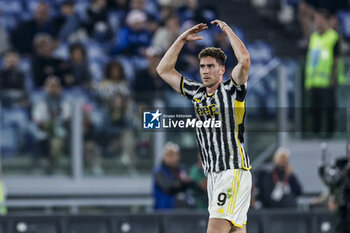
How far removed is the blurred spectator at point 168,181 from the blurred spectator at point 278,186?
1069mm

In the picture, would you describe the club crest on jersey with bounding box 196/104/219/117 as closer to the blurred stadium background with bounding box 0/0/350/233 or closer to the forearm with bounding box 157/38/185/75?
the forearm with bounding box 157/38/185/75

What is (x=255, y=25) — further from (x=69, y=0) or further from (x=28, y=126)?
(x=28, y=126)

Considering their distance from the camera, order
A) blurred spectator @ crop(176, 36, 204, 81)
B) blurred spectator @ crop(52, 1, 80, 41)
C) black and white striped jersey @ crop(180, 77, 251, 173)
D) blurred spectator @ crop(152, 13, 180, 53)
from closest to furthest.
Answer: black and white striped jersey @ crop(180, 77, 251, 173), blurred spectator @ crop(176, 36, 204, 81), blurred spectator @ crop(152, 13, 180, 53), blurred spectator @ crop(52, 1, 80, 41)

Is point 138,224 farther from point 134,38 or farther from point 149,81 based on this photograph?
point 134,38

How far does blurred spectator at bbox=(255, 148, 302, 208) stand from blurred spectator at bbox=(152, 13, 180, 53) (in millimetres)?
3401

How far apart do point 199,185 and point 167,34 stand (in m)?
3.83

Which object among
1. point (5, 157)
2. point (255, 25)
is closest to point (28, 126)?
point (5, 157)

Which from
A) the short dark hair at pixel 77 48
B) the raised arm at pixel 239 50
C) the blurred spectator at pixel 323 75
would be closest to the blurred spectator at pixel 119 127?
the short dark hair at pixel 77 48

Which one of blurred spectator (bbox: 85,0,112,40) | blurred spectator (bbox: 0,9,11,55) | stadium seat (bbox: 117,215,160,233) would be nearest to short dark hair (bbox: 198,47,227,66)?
stadium seat (bbox: 117,215,160,233)

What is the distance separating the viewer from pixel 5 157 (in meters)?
12.9

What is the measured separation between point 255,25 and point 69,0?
3.75 metres

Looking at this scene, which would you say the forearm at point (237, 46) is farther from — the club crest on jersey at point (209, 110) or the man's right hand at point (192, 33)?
the club crest on jersey at point (209, 110)

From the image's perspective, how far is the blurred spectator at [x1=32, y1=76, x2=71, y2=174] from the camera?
12.9 metres

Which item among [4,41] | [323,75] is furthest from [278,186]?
[4,41]
